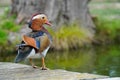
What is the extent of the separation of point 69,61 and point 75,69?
58.4 inches

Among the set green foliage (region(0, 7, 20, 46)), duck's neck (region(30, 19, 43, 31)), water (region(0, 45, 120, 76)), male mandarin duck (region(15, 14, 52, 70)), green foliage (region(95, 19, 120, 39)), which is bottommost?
water (region(0, 45, 120, 76))

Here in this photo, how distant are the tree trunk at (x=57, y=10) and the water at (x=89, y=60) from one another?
49.4 inches

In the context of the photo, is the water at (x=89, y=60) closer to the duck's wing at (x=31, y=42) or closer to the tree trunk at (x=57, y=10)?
the tree trunk at (x=57, y=10)

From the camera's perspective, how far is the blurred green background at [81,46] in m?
12.0

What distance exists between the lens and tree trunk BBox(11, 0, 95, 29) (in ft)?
51.8

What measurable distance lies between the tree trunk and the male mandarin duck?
24.9 ft

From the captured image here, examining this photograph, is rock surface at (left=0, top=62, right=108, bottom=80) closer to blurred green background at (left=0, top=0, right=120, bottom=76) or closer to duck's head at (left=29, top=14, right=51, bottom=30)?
duck's head at (left=29, top=14, right=51, bottom=30)

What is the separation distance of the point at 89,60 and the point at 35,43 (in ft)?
16.9

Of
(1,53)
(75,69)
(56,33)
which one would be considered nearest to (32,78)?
(75,69)

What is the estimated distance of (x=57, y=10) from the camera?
1587 centimetres

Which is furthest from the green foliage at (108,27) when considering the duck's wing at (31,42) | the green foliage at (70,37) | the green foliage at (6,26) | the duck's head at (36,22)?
the duck's wing at (31,42)

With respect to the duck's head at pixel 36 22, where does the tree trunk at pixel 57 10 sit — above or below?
below

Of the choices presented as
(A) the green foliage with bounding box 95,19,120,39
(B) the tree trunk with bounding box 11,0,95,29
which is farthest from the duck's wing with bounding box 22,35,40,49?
(A) the green foliage with bounding box 95,19,120,39

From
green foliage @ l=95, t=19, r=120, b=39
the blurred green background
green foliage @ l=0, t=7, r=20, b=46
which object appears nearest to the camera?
the blurred green background
